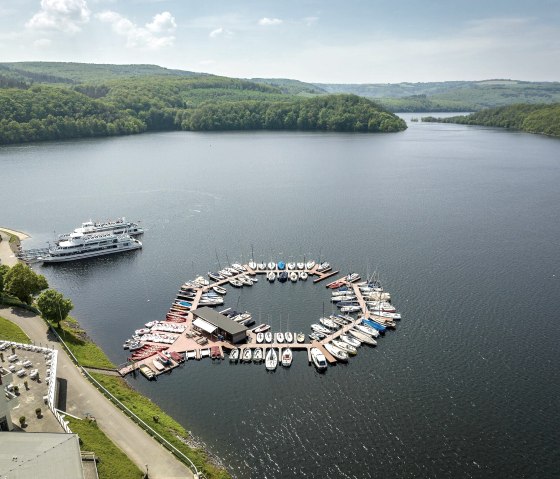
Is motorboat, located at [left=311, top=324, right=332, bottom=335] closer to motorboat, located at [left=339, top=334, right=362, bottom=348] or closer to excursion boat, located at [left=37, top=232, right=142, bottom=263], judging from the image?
motorboat, located at [left=339, top=334, right=362, bottom=348]

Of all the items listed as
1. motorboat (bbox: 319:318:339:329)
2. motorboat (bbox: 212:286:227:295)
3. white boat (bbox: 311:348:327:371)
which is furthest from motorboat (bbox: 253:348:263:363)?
motorboat (bbox: 212:286:227:295)

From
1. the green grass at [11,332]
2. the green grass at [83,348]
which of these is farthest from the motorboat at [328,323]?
the green grass at [11,332]

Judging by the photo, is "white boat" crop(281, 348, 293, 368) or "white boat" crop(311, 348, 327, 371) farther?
"white boat" crop(281, 348, 293, 368)

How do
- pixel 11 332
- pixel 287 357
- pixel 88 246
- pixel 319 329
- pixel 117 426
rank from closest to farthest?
pixel 117 426 → pixel 11 332 → pixel 287 357 → pixel 319 329 → pixel 88 246

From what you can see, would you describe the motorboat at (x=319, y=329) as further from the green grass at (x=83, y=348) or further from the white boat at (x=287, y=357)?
the green grass at (x=83, y=348)

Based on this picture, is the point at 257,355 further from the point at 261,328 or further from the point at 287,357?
the point at 261,328

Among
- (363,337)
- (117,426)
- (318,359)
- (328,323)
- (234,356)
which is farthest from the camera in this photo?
(328,323)

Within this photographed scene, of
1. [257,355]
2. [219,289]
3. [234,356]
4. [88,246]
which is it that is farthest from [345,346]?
[88,246]
